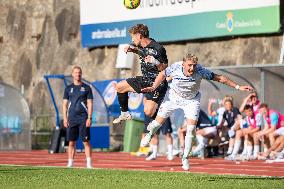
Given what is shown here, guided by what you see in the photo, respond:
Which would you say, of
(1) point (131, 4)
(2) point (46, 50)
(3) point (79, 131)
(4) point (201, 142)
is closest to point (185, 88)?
(1) point (131, 4)

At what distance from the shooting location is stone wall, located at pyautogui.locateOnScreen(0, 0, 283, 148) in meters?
36.4

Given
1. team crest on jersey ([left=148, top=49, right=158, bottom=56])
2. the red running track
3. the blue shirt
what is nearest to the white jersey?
team crest on jersey ([left=148, top=49, right=158, bottom=56])

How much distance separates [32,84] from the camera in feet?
133

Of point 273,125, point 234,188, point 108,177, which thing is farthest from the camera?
point 273,125

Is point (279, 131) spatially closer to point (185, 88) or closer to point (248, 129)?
point (248, 129)

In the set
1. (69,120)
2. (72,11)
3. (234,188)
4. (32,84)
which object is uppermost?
(72,11)

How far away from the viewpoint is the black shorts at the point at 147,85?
18031 millimetres

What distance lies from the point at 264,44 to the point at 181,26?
336 cm

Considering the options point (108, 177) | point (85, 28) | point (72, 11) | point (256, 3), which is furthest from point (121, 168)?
point (72, 11)

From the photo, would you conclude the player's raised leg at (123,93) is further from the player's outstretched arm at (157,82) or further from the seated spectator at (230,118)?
the seated spectator at (230,118)

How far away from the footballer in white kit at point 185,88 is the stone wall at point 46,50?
14418 millimetres

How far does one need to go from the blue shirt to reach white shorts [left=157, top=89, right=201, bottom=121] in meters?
3.81

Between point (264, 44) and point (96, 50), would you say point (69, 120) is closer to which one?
point (264, 44)

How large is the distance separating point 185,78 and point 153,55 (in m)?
0.71
